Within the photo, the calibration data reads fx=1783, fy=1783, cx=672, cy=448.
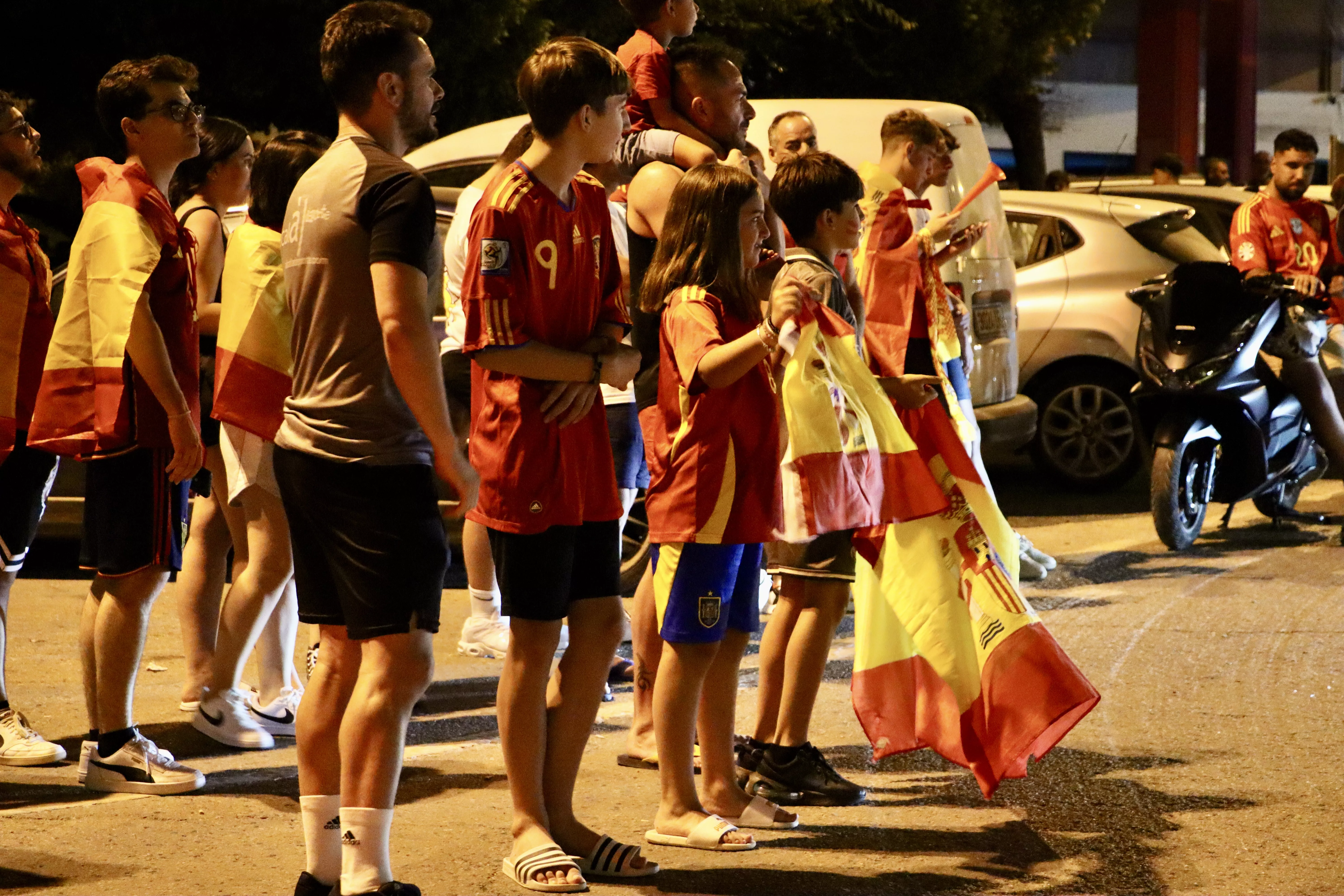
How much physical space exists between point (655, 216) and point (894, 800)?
1.74m

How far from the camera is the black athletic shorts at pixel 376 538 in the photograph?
12.3ft

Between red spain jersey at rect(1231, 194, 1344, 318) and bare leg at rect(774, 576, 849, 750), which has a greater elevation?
red spain jersey at rect(1231, 194, 1344, 318)

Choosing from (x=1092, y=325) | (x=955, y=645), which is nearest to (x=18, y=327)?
(x=955, y=645)

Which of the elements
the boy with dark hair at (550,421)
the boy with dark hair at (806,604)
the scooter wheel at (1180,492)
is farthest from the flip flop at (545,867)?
the scooter wheel at (1180,492)

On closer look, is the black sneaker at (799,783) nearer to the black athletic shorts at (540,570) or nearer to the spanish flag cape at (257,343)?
the black athletic shorts at (540,570)

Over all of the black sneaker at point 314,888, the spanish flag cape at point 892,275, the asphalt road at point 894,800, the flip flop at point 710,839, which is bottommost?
the asphalt road at point 894,800

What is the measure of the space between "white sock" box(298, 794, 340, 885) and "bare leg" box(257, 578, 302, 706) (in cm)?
188

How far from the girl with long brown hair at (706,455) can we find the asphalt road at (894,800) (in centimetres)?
30

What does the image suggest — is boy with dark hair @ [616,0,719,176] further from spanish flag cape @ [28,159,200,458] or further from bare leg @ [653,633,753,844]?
bare leg @ [653,633,753,844]

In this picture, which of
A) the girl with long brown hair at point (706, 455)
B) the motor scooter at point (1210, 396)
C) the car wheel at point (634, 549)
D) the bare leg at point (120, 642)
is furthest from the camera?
the motor scooter at point (1210, 396)

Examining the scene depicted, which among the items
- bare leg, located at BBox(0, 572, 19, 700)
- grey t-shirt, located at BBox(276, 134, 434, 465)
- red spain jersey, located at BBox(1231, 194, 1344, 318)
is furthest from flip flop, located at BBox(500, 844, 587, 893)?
red spain jersey, located at BBox(1231, 194, 1344, 318)

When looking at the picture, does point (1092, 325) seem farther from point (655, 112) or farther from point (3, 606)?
point (3, 606)

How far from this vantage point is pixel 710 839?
437cm

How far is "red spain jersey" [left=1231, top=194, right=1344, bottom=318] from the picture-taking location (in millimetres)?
9109
